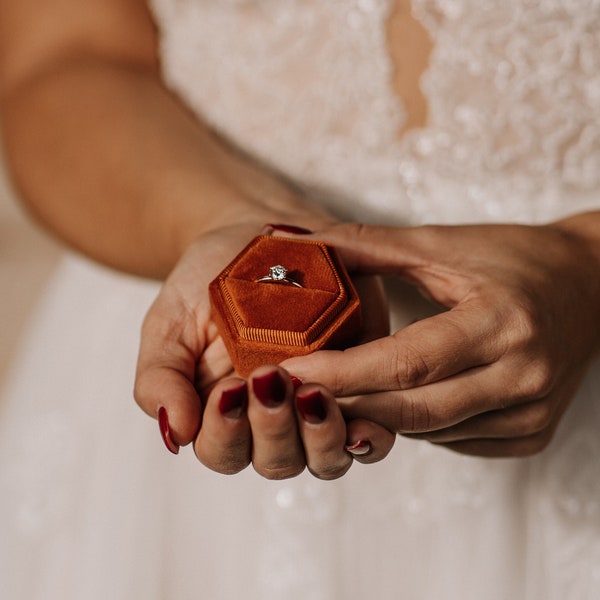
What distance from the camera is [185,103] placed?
46.5 inches

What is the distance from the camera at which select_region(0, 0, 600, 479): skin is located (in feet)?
1.95

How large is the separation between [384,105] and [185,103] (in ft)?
1.17

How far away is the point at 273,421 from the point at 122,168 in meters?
0.63

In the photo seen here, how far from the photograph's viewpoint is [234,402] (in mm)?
544

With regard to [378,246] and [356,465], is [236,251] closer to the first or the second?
[378,246]

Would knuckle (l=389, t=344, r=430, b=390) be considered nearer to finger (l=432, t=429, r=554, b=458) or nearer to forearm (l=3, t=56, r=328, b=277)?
finger (l=432, t=429, r=554, b=458)

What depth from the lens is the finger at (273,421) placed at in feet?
1.73

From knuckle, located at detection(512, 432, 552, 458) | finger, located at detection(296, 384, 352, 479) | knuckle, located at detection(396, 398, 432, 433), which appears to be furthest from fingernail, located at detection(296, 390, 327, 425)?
knuckle, located at detection(512, 432, 552, 458)

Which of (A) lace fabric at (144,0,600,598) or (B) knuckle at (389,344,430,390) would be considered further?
(A) lace fabric at (144,0,600,598)

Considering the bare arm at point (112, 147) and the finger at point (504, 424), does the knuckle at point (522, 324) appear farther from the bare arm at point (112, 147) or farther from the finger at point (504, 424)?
the bare arm at point (112, 147)

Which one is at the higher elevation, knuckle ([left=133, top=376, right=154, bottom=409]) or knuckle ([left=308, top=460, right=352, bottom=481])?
knuckle ([left=133, top=376, right=154, bottom=409])

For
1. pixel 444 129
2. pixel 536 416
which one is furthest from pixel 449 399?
pixel 444 129

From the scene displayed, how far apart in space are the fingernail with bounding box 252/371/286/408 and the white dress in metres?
0.43

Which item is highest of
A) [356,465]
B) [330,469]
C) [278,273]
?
[278,273]
